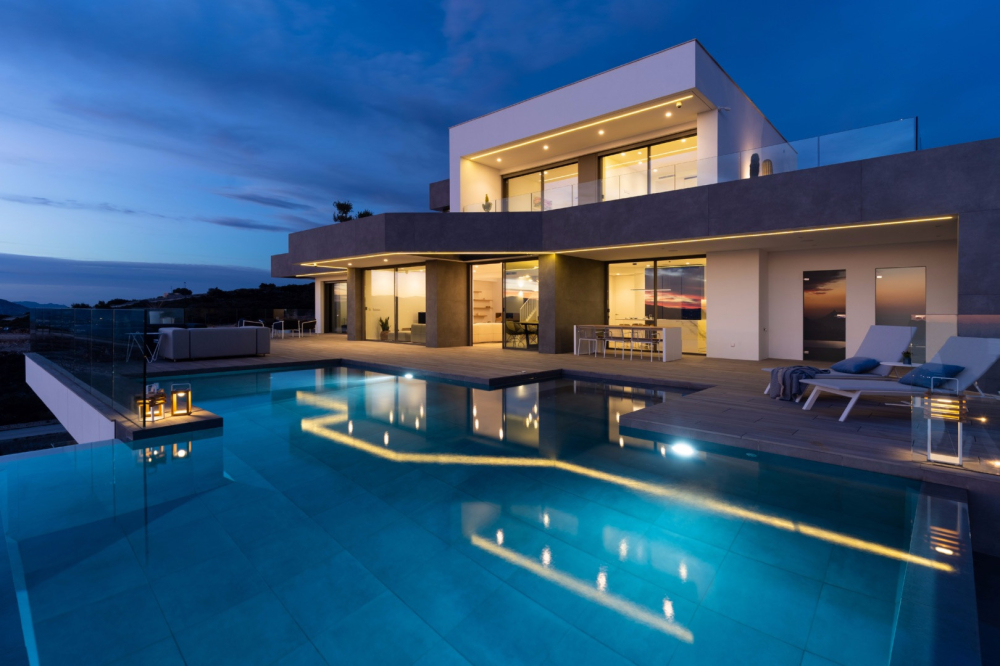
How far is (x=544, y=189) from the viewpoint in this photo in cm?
1437

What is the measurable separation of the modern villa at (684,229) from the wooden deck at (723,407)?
74.8 inches

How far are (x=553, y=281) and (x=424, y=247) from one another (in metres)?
3.87

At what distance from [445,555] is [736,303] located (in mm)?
11508

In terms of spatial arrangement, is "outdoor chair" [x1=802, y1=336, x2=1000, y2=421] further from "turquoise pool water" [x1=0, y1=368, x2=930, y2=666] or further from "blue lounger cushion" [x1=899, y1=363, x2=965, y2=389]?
"turquoise pool water" [x1=0, y1=368, x2=930, y2=666]

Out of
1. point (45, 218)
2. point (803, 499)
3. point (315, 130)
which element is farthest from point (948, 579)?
point (45, 218)

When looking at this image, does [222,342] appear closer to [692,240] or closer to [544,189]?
[544,189]

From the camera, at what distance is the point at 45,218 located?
33125 millimetres

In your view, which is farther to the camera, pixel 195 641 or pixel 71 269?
pixel 71 269

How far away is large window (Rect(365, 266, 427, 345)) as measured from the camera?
17.4m

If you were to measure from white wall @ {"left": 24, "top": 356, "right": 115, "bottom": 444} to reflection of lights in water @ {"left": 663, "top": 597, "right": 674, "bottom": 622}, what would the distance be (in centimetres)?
675

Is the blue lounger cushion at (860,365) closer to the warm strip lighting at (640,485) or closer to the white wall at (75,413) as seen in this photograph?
the warm strip lighting at (640,485)

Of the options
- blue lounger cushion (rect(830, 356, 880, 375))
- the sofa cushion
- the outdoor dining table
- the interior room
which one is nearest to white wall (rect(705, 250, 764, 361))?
the outdoor dining table

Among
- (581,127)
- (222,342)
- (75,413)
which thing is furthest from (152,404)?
(581,127)

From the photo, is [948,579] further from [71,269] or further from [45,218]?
[71,269]
